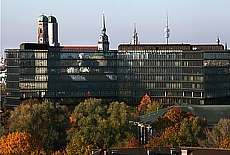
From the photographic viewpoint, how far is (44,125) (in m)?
152

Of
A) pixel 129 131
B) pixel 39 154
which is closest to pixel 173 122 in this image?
pixel 129 131

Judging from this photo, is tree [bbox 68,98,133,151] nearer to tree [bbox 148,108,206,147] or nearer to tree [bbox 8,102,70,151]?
tree [bbox 8,102,70,151]

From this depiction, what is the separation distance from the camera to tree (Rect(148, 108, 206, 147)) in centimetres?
13438

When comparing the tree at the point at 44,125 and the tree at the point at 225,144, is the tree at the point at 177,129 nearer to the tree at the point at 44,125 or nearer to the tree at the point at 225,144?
the tree at the point at 225,144

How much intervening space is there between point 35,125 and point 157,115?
33.6 m

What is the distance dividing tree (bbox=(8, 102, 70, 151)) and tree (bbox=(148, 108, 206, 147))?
20.0 m

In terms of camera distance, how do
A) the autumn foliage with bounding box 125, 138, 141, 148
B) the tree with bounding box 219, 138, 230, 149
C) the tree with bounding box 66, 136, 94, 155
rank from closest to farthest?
the tree with bounding box 219, 138, 230, 149, the tree with bounding box 66, 136, 94, 155, the autumn foliage with bounding box 125, 138, 141, 148

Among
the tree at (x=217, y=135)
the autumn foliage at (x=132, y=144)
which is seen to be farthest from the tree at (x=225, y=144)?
the autumn foliage at (x=132, y=144)

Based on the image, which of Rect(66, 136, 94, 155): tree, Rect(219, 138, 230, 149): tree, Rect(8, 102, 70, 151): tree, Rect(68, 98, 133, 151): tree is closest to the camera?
Rect(219, 138, 230, 149): tree

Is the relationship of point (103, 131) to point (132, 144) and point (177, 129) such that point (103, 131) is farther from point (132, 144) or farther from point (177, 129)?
point (177, 129)

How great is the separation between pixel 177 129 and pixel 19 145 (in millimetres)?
36525

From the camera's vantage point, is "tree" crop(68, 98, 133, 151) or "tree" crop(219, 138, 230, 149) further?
"tree" crop(68, 98, 133, 151)

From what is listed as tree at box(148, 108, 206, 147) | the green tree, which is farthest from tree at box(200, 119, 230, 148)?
tree at box(148, 108, 206, 147)

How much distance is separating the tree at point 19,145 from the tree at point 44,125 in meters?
12.1
